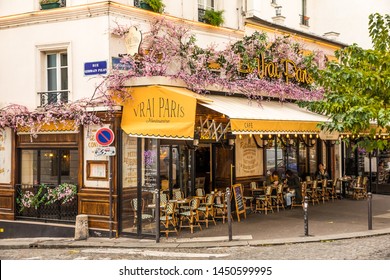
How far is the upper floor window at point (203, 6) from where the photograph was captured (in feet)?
56.5

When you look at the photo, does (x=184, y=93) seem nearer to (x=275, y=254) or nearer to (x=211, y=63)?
(x=211, y=63)

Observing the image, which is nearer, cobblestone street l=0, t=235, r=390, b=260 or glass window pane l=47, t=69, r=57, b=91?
cobblestone street l=0, t=235, r=390, b=260

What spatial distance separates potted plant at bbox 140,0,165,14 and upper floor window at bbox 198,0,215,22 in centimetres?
201

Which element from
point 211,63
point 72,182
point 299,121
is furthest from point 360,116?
point 72,182

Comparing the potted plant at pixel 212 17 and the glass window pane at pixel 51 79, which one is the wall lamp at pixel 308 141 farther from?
the glass window pane at pixel 51 79

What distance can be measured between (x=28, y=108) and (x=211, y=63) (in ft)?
17.3

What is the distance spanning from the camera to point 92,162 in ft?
48.9

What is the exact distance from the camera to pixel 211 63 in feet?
53.6

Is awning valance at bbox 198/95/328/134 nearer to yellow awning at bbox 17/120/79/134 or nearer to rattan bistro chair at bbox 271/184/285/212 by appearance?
rattan bistro chair at bbox 271/184/285/212

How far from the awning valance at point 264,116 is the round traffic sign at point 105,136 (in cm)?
245

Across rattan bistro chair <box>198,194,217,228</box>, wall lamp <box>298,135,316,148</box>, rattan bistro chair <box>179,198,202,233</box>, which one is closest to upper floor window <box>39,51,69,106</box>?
rattan bistro chair <box>179,198,202,233</box>

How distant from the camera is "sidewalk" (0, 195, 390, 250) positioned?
13.4 metres

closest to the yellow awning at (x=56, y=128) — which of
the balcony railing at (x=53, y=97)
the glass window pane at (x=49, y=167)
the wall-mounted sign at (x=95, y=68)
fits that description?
the balcony railing at (x=53, y=97)

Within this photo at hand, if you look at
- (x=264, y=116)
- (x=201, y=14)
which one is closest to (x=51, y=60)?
(x=201, y=14)
